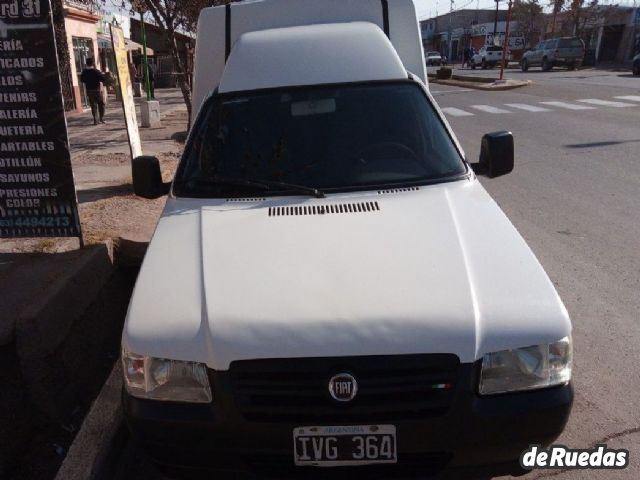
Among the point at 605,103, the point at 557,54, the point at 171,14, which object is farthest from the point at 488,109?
the point at 557,54

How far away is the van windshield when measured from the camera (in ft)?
11.9

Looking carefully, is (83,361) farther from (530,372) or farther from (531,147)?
(531,147)

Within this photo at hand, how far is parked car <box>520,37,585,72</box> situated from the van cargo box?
41.0 metres

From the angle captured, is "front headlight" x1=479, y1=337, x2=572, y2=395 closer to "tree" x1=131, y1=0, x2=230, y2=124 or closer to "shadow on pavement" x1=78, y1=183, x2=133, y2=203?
"shadow on pavement" x1=78, y1=183, x2=133, y2=203

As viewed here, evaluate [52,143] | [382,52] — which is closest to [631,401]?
[382,52]

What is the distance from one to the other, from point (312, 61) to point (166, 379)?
2537mm

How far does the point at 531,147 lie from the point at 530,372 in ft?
35.7

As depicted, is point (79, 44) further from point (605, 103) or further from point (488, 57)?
point (488, 57)

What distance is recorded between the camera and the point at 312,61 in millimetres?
4227

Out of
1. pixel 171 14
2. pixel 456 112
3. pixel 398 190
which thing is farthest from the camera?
pixel 456 112

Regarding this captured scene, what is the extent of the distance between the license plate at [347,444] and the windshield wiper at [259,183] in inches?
56.9

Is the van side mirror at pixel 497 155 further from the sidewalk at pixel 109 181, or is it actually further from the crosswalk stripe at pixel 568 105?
the crosswalk stripe at pixel 568 105

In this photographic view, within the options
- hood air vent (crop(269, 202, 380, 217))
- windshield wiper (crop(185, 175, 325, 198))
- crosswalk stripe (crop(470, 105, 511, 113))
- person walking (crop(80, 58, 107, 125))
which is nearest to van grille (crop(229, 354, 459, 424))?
hood air vent (crop(269, 202, 380, 217))

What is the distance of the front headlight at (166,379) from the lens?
2.47 metres
